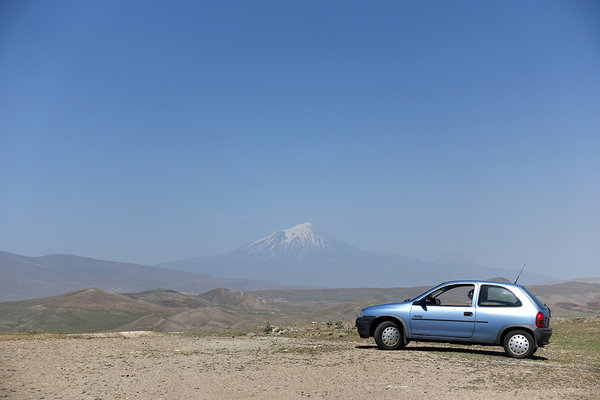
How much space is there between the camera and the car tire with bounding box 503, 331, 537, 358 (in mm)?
13805

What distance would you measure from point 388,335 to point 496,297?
9.14 feet

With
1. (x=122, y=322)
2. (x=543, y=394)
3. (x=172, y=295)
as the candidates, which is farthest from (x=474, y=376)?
(x=172, y=295)

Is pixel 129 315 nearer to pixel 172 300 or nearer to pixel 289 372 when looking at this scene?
pixel 172 300

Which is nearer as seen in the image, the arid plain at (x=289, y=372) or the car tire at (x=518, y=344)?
the arid plain at (x=289, y=372)

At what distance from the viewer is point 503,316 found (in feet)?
45.3

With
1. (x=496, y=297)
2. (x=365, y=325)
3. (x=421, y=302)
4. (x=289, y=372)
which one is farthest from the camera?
(x=365, y=325)

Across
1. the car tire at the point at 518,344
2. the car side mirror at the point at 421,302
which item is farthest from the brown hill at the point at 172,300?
the car tire at the point at 518,344

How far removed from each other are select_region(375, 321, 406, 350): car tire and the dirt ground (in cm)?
36

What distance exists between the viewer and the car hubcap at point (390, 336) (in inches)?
582

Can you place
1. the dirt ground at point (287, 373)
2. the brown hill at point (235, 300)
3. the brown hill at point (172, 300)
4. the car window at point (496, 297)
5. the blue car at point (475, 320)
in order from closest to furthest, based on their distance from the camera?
the dirt ground at point (287, 373) < the blue car at point (475, 320) < the car window at point (496, 297) < the brown hill at point (172, 300) < the brown hill at point (235, 300)

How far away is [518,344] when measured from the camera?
45.6 feet

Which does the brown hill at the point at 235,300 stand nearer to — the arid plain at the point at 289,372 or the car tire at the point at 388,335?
the arid plain at the point at 289,372

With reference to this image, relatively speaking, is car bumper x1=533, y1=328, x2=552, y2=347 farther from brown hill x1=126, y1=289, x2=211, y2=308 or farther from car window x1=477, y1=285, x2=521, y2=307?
brown hill x1=126, y1=289, x2=211, y2=308

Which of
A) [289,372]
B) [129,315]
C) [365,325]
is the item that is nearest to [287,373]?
[289,372]
